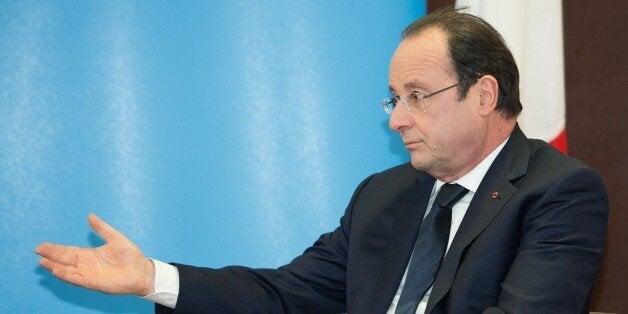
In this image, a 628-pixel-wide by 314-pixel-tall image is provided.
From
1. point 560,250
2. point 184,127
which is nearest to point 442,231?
point 560,250

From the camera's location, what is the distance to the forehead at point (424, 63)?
2.59 m

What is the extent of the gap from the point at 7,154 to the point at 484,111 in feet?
6.23

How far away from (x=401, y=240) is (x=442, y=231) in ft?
0.57

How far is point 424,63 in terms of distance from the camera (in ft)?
8.53

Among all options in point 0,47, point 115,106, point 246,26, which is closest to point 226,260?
point 115,106

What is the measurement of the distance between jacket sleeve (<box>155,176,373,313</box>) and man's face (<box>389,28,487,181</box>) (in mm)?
416

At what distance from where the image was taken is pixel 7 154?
3.35 meters

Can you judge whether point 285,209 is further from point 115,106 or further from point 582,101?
point 582,101

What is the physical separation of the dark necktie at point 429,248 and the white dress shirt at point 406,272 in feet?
0.07

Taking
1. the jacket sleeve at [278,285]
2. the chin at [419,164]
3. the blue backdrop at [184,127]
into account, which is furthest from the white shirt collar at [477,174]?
the blue backdrop at [184,127]

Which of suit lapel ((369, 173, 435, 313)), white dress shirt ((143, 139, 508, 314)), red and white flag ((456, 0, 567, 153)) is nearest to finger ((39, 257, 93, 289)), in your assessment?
white dress shirt ((143, 139, 508, 314))

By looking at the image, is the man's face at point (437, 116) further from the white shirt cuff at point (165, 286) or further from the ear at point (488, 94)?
the white shirt cuff at point (165, 286)

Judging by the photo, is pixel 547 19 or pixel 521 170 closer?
pixel 521 170

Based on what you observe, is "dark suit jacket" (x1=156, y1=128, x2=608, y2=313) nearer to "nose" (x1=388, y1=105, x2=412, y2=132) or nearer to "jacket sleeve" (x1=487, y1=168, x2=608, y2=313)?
"jacket sleeve" (x1=487, y1=168, x2=608, y2=313)
